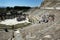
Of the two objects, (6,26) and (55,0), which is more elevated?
(55,0)

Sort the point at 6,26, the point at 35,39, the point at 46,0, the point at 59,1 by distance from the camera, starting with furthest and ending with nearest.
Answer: the point at 46,0 → the point at 59,1 → the point at 6,26 → the point at 35,39

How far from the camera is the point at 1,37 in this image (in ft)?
36.2

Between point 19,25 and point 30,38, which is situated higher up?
point 30,38

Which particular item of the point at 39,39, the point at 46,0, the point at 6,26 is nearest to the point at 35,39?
the point at 39,39

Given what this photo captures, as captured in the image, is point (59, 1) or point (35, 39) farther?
point (59, 1)

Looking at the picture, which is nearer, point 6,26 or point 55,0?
point 6,26

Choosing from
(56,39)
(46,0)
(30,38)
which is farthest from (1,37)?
(46,0)

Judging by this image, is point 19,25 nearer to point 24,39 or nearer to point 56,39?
point 24,39

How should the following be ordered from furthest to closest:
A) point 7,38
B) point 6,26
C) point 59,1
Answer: point 59,1, point 6,26, point 7,38

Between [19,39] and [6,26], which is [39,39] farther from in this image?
[6,26]

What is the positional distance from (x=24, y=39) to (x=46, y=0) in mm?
22684

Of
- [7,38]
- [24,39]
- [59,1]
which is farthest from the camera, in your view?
[59,1]

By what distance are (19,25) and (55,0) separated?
405 inches

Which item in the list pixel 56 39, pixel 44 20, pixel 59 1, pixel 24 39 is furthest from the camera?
pixel 59 1
